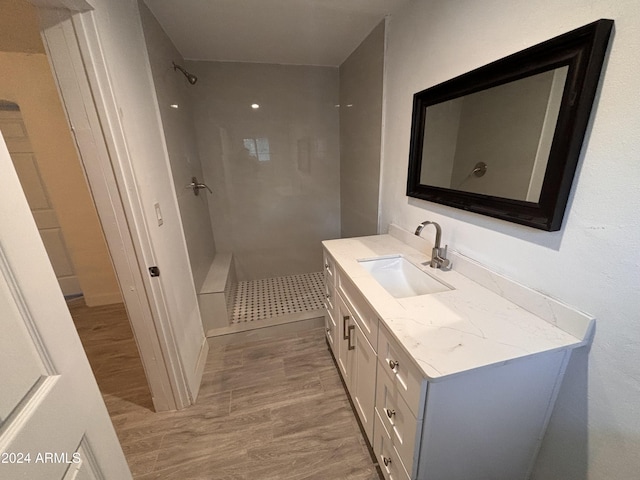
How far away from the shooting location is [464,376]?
0.76 m

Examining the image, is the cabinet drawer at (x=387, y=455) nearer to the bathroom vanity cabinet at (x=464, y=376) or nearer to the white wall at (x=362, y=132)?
the bathroom vanity cabinet at (x=464, y=376)

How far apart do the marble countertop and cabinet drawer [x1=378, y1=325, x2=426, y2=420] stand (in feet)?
0.21

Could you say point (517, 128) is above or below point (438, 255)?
above

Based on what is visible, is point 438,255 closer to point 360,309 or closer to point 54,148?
point 360,309

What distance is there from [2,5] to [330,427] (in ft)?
8.99

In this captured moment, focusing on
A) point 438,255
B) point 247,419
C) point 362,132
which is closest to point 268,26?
point 362,132

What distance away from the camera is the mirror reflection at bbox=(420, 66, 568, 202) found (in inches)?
34.2

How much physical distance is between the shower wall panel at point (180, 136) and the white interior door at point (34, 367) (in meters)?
1.36

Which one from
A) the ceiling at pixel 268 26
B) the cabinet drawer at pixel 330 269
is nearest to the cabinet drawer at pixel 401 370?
the cabinet drawer at pixel 330 269

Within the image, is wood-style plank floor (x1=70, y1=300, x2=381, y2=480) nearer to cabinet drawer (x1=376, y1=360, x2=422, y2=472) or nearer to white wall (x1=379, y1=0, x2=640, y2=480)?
cabinet drawer (x1=376, y1=360, x2=422, y2=472)

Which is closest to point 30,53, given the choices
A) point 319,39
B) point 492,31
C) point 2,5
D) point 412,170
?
point 2,5

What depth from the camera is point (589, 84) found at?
0.73 metres

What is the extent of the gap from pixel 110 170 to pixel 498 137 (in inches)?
63.6

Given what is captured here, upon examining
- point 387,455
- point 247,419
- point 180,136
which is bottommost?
point 247,419
